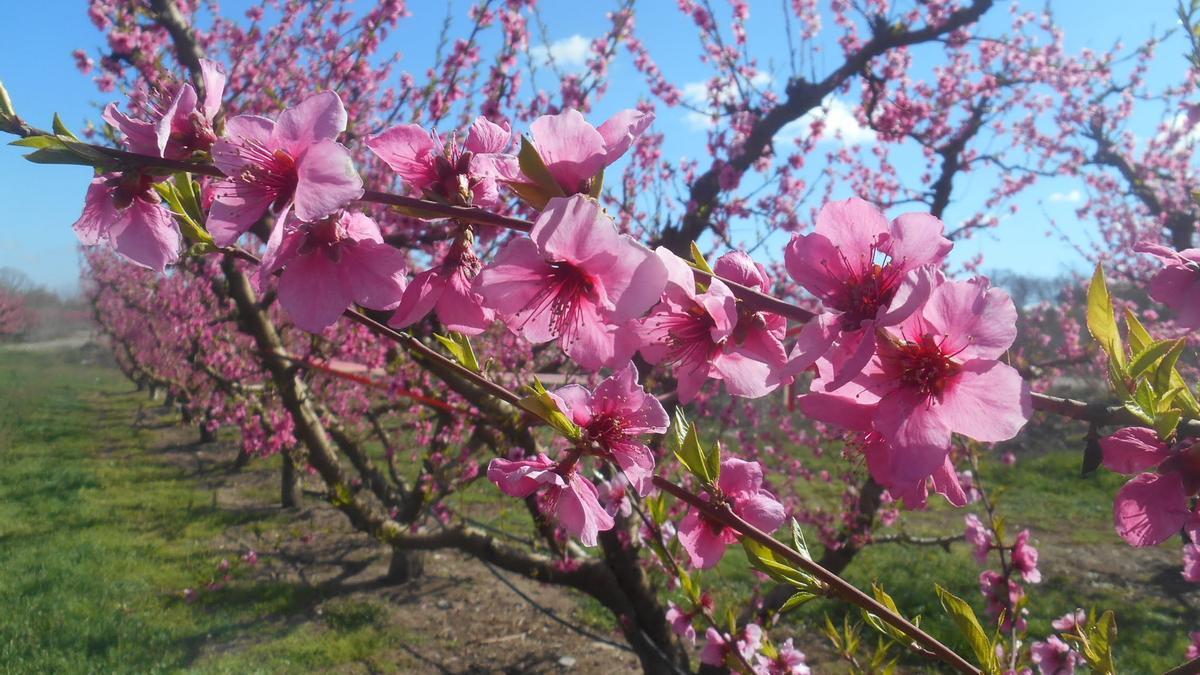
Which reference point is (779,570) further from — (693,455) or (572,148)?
(572,148)

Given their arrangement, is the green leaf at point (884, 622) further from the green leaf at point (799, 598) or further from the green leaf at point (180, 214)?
the green leaf at point (180, 214)

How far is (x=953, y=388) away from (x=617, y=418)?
443mm

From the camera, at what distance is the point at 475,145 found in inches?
37.0

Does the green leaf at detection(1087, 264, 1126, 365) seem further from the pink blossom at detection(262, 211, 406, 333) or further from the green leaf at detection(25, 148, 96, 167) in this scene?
the green leaf at detection(25, 148, 96, 167)

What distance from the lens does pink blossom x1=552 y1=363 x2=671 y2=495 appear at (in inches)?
39.4

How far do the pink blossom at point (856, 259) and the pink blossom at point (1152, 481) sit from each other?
1.15 ft

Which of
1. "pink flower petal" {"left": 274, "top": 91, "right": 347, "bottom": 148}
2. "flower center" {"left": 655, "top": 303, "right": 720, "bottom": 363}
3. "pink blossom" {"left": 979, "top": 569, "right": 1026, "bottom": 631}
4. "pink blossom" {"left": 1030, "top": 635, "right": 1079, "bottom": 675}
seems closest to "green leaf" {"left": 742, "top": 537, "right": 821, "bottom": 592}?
"flower center" {"left": 655, "top": 303, "right": 720, "bottom": 363}

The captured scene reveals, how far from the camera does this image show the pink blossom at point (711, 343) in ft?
2.61

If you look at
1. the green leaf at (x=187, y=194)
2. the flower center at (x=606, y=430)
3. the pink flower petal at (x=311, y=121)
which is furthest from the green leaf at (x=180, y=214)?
the flower center at (x=606, y=430)

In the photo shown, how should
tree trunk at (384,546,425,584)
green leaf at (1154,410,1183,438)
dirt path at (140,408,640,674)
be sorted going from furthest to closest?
1. tree trunk at (384,546,425,584)
2. dirt path at (140,408,640,674)
3. green leaf at (1154,410,1183,438)

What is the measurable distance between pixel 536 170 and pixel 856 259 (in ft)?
1.25

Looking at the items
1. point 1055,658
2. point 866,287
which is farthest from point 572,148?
point 1055,658

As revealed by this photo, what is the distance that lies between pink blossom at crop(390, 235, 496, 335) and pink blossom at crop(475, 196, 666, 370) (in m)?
0.07

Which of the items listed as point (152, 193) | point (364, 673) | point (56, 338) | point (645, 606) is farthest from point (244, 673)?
point (56, 338)
